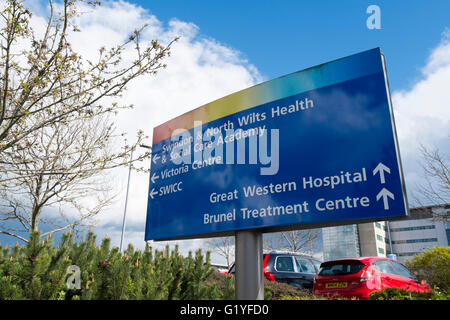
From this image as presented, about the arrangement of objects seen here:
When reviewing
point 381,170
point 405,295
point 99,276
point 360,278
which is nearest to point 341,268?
point 360,278

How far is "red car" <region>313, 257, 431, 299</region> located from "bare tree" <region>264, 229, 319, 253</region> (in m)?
20.9

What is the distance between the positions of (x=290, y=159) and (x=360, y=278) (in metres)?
5.39

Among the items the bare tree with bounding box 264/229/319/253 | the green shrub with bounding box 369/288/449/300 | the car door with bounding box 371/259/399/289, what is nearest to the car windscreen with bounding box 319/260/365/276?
the car door with bounding box 371/259/399/289

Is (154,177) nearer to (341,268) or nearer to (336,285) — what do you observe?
(336,285)

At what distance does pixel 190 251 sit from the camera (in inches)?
137

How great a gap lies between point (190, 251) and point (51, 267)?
1.25 m

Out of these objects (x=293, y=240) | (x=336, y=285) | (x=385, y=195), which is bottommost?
(x=336, y=285)

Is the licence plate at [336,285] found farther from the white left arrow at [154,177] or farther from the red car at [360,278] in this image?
the white left arrow at [154,177]

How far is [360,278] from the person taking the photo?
7.34m

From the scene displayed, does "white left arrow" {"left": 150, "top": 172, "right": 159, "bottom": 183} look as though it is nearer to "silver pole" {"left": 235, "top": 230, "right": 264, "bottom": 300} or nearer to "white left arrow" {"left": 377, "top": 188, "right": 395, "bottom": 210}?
"silver pole" {"left": 235, "top": 230, "right": 264, "bottom": 300}

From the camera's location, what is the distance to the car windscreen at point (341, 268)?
24.9ft

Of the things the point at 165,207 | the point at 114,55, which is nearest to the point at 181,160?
the point at 165,207

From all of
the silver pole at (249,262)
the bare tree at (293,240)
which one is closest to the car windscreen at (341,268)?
the silver pole at (249,262)
